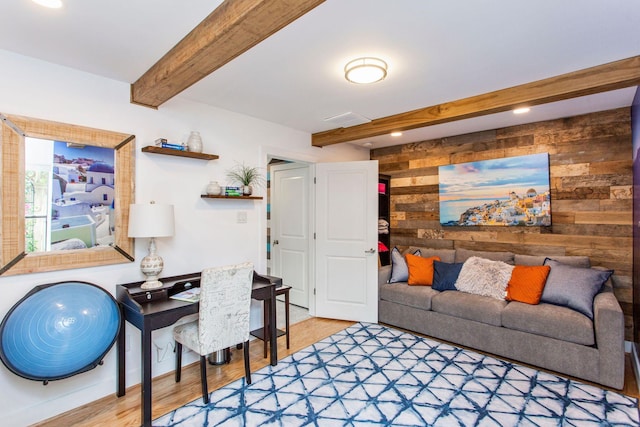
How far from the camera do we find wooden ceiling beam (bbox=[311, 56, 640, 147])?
220 cm

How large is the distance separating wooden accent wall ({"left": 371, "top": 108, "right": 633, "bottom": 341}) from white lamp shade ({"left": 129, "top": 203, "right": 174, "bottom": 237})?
11.0 feet

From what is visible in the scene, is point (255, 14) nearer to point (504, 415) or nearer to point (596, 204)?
point (504, 415)

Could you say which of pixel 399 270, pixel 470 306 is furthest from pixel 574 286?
pixel 399 270

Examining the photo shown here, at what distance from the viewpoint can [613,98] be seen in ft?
9.32

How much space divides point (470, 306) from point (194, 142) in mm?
3058

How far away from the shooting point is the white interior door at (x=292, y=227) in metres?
4.40

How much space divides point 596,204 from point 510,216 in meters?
0.76

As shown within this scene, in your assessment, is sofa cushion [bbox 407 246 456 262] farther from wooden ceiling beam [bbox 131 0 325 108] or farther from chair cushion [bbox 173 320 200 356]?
wooden ceiling beam [bbox 131 0 325 108]

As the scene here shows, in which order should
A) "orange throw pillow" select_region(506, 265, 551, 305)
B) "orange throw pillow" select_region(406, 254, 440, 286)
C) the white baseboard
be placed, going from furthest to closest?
"orange throw pillow" select_region(406, 254, 440, 286) < "orange throw pillow" select_region(506, 265, 551, 305) < the white baseboard

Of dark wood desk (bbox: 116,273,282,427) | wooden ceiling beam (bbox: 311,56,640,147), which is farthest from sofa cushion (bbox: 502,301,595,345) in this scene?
dark wood desk (bbox: 116,273,282,427)

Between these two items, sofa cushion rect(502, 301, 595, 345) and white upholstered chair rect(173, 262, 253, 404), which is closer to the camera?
white upholstered chair rect(173, 262, 253, 404)

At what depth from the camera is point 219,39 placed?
1.64 meters

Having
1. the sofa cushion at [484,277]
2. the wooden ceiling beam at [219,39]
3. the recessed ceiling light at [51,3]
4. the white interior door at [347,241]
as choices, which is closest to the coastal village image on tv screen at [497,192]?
the sofa cushion at [484,277]

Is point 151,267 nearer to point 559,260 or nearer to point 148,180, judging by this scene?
point 148,180
